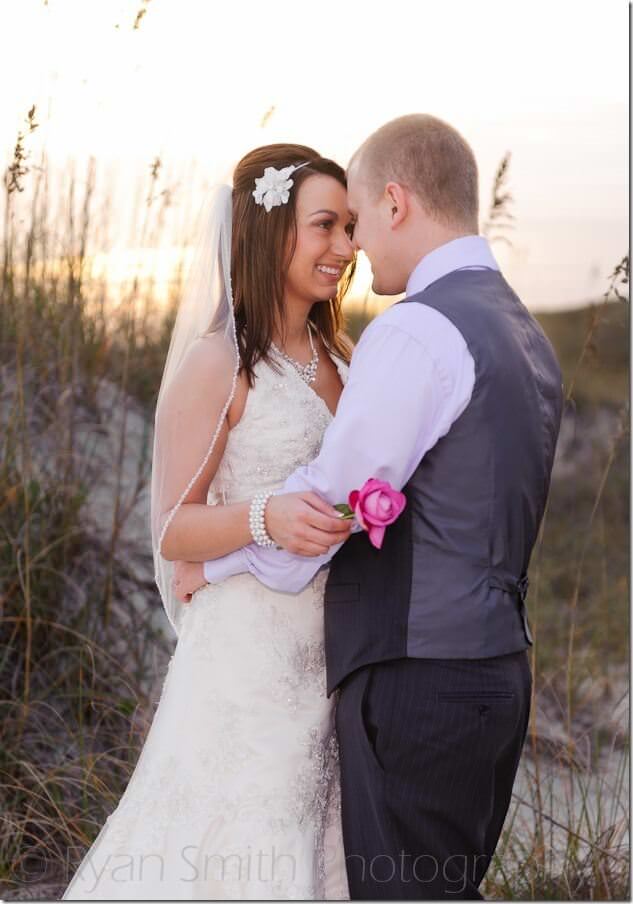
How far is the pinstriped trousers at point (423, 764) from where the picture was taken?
2.62m

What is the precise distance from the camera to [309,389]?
3232 millimetres

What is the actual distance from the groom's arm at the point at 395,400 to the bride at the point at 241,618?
0.31m

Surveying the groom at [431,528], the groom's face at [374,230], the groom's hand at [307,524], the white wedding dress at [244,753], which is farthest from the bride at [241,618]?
the groom's face at [374,230]

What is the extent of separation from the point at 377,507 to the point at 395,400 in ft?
0.79

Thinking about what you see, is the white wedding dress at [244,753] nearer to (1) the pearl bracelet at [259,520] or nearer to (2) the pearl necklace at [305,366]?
(2) the pearl necklace at [305,366]

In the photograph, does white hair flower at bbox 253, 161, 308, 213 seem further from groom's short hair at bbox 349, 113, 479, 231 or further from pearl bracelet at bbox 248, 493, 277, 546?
pearl bracelet at bbox 248, 493, 277, 546

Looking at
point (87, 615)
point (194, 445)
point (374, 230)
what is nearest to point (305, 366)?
point (194, 445)

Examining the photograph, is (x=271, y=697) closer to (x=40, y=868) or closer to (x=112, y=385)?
(x=40, y=868)

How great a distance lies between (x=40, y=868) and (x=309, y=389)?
204 centimetres

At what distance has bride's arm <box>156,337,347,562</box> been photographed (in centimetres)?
296

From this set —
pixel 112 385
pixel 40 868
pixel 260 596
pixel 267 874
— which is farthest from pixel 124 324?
pixel 267 874

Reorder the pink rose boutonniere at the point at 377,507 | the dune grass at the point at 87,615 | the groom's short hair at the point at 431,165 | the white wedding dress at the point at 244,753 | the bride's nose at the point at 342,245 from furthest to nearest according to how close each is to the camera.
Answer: the dune grass at the point at 87,615 < the bride's nose at the point at 342,245 < the white wedding dress at the point at 244,753 < the groom's short hair at the point at 431,165 < the pink rose boutonniere at the point at 377,507

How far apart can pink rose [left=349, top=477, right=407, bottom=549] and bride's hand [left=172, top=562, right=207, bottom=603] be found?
2.54 ft

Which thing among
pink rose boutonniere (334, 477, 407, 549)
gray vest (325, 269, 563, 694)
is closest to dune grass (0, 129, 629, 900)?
gray vest (325, 269, 563, 694)
